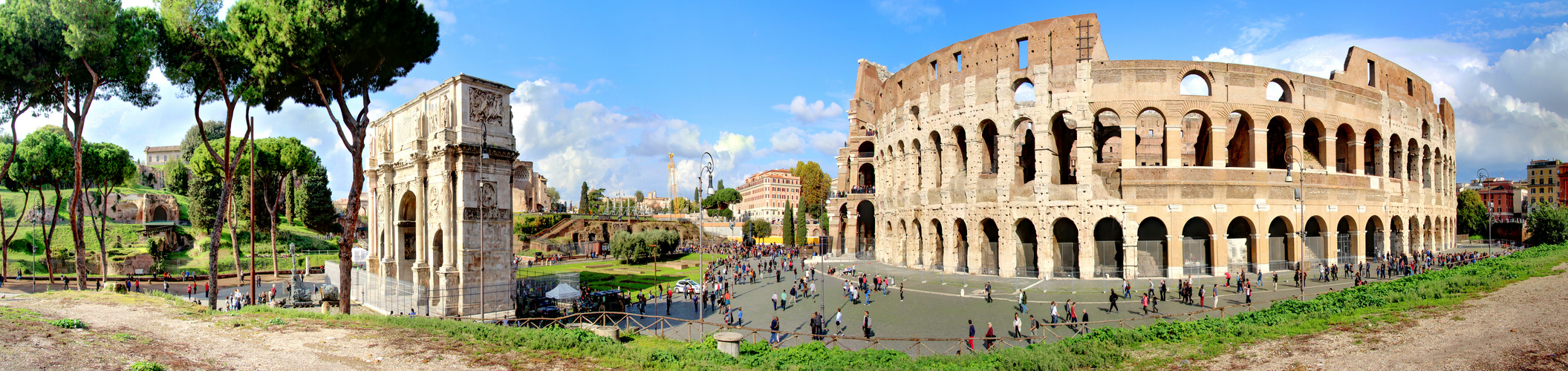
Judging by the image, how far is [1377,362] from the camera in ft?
37.5

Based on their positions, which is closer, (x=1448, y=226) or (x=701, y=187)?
(x=701, y=187)

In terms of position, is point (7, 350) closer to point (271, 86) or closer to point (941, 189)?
point (271, 86)

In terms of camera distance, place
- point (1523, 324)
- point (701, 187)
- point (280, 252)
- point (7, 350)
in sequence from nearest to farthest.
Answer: point (7, 350)
point (1523, 324)
point (701, 187)
point (280, 252)

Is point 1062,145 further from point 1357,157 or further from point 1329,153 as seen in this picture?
point 1357,157

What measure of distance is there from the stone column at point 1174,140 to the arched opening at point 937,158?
11.3 meters

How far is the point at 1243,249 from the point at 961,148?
50.9 feet

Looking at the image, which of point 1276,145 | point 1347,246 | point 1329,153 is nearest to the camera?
point 1329,153

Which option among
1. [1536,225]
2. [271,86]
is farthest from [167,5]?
[1536,225]

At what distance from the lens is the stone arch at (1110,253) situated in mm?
33438

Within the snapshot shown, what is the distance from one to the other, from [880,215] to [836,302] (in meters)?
19.8

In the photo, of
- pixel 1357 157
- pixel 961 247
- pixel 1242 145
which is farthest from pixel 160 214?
pixel 1357 157

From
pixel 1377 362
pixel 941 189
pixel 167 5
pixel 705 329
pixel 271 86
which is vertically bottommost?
pixel 705 329

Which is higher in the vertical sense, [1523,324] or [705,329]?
[1523,324]

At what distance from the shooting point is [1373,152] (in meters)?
40.7
